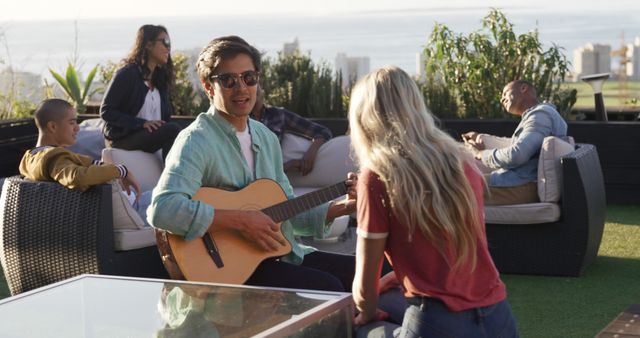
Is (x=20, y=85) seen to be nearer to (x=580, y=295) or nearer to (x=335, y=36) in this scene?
(x=580, y=295)

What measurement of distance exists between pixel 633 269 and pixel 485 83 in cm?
343

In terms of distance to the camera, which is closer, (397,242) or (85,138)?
(397,242)

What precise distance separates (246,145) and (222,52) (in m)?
0.34

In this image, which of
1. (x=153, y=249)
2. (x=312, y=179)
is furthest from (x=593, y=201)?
(x=153, y=249)

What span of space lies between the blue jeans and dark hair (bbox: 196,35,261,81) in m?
1.28

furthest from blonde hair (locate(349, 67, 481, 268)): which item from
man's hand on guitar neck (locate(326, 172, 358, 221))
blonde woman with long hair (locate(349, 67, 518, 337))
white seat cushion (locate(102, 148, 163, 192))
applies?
white seat cushion (locate(102, 148, 163, 192))

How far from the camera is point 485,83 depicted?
9352 mm

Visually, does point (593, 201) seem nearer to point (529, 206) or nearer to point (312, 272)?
point (529, 206)

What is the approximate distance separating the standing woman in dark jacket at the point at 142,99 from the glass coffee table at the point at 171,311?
409 cm

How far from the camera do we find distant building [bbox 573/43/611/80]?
1742cm

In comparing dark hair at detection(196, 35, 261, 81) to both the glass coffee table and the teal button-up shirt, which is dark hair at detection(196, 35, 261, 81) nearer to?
the teal button-up shirt

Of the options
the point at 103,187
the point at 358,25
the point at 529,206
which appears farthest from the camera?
the point at 358,25

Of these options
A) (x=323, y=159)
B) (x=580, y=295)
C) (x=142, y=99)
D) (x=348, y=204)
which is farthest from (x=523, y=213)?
(x=142, y=99)

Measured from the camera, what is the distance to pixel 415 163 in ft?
9.57
